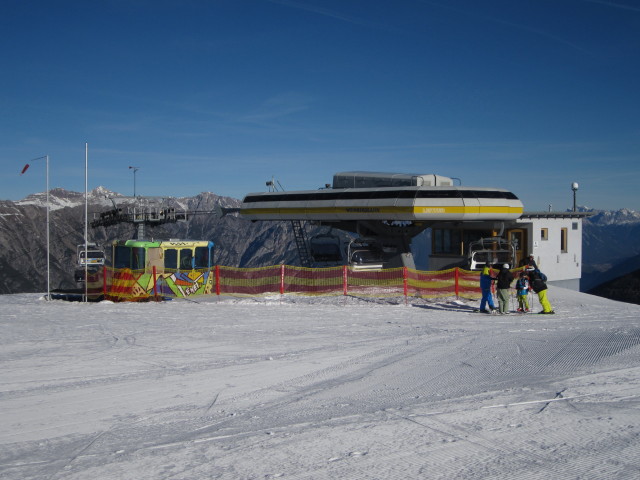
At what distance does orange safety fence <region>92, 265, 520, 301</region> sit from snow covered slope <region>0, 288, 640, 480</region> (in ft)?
21.0

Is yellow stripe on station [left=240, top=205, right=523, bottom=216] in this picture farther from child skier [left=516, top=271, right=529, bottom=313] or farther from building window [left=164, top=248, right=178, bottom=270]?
building window [left=164, top=248, right=178, bottom=270]

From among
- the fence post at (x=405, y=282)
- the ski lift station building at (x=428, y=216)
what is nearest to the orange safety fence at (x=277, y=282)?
the fence post at (x=405, y=282)

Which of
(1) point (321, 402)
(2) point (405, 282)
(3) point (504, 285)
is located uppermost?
(3) point (504, 285)

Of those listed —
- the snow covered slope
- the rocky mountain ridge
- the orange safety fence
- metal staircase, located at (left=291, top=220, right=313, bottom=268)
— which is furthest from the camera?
the rocky mountain ridge

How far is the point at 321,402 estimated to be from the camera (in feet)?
22.1

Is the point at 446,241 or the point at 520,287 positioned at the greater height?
the point at 446,241

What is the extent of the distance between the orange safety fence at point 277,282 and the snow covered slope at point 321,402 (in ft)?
21.0

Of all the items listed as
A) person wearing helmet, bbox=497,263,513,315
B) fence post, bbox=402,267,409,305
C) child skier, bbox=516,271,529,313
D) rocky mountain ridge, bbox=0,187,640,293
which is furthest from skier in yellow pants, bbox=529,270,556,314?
rocky mountain ridge, bbox=0,187,640,293

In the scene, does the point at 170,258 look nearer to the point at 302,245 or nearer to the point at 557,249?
the point at 302,245

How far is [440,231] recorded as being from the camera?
3272 centimetres

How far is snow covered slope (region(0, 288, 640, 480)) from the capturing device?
15.8 feet

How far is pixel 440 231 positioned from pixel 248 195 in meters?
11.4

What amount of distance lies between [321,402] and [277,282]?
13.9 metres

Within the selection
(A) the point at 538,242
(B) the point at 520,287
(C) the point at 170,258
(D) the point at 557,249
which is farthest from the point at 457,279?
(D) the point at 557,249
